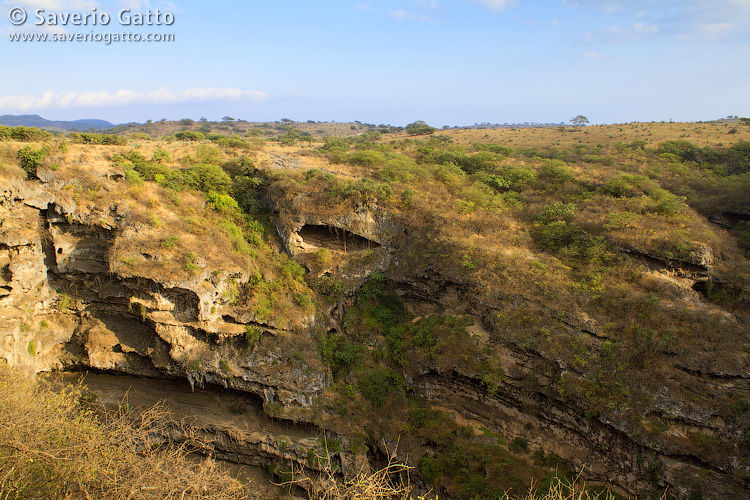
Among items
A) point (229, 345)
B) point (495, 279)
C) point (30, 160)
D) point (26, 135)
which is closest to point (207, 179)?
point (30, 160)

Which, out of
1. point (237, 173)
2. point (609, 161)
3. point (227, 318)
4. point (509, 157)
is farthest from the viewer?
point (509, 157)

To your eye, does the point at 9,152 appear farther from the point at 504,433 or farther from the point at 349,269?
the point at 504,433

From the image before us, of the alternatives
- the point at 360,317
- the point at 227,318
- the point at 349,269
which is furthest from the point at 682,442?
the point at 227,318

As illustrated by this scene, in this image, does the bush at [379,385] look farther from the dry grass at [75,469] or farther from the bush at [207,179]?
the bush at [207,179]

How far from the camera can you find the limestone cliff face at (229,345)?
1623 centimetres

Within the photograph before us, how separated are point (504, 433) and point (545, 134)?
51.3 meters

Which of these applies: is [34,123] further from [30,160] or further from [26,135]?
[30,160]

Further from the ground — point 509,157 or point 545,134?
point 545,134

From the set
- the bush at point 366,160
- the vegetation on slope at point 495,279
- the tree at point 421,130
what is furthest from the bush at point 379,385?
the tree at point 421,130

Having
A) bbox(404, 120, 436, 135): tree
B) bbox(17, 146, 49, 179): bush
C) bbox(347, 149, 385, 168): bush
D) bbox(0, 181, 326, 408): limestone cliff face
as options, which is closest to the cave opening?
bbox(0, 181, 326, 408): limestone cliff face

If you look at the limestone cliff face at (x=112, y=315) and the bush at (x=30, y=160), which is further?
the bush at (x=30, y=160)

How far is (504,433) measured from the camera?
1844 cm

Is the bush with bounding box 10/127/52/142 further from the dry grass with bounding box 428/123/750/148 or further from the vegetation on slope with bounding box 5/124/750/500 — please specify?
the dry grass with bounding box 428/123/750/148

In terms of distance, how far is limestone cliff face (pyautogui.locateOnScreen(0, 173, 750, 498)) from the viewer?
16.2 meters
